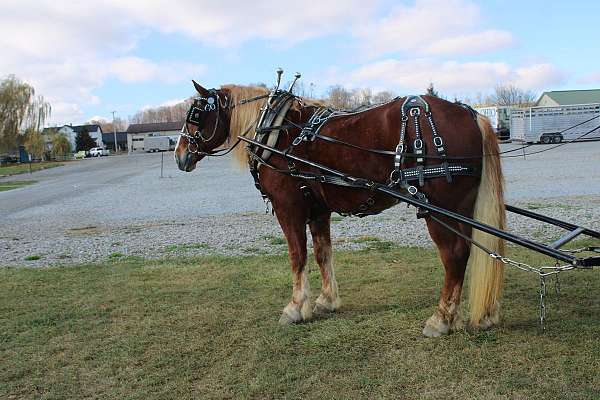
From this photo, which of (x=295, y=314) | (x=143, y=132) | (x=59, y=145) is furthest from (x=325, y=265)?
(x=143, y=132)

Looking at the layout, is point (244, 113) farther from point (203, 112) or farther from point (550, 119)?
point (550, 119)

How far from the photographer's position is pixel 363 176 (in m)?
4.75

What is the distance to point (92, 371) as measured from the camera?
425cm

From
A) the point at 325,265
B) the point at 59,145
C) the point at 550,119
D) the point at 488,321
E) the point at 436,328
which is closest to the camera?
the point at 436,328

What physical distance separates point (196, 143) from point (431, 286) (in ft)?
10.6

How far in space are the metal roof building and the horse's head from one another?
7118 cm

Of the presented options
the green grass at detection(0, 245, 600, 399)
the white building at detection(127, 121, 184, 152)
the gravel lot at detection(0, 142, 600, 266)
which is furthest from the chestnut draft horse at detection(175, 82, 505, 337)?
the white building at detection(127, 121, 184, 152)

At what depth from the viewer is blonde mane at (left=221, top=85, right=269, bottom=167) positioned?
5.46 metres

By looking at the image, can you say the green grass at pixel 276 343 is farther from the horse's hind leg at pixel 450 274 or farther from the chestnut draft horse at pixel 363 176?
the chestnut draft horse at pixel 363 176

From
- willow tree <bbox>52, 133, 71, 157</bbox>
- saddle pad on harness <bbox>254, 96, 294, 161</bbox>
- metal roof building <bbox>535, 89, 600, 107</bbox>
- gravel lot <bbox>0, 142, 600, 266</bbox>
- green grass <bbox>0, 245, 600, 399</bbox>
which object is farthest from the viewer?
willow tree <bbox>52, 133, 71, 157</bbox>

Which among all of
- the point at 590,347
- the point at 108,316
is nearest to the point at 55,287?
the point at 108,316

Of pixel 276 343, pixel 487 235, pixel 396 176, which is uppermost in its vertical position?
pixel 396 176

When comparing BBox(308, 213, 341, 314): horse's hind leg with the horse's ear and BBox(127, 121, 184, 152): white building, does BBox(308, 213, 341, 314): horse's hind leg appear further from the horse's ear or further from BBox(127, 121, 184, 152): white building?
BBox(127, 121, 184, 152): white building

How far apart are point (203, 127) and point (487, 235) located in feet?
10.1
